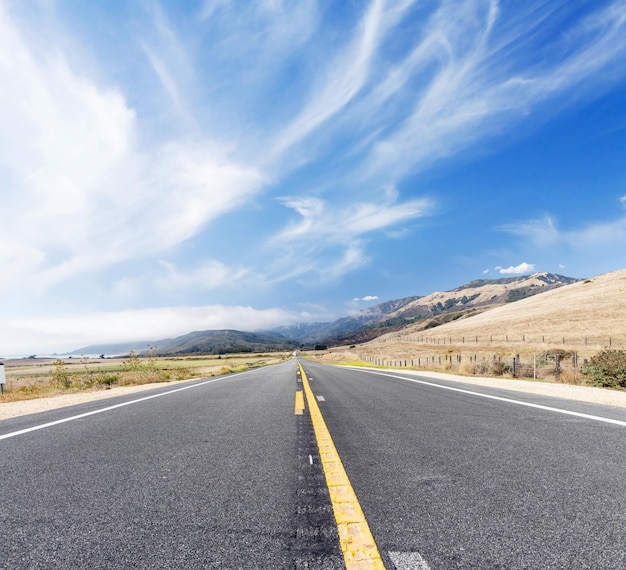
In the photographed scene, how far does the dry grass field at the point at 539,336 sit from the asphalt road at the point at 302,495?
72.1ft

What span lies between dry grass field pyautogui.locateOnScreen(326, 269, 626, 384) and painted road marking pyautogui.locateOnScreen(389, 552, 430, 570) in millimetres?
24321

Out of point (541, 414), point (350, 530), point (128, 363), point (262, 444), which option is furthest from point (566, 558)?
point (128, 363)

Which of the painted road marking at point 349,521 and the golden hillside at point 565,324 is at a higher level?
the golden hillside at point 565,324

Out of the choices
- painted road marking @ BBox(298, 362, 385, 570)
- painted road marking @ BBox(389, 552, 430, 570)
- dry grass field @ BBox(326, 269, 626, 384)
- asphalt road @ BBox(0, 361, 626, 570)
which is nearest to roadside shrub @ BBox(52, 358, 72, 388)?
asphalt road @ BBox(0, 361, 626, 570)

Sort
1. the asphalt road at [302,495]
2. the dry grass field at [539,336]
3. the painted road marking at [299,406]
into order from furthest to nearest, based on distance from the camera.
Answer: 1. the dry grass field at [539,336]
2. the painted road marking at [299,406]
3. the asphalt road at [302,495]

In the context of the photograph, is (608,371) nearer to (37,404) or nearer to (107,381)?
(37,404)

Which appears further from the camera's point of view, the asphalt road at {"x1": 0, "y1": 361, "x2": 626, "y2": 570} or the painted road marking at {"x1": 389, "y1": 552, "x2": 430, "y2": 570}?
the asphalt road at {"x1": 0, "y1": 361, "x2": 626, "y2": 570}

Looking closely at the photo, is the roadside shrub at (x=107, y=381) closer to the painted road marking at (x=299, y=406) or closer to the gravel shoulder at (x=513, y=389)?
the gravel shoulder at (x=513, y=389)

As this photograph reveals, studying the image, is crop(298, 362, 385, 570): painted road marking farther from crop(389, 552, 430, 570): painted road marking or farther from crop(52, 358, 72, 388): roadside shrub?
crop(52, 358, 72, 388): roadside shrub

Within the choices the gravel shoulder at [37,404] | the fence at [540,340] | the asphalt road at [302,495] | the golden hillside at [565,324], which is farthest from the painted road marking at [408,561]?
the fence at [540,340]

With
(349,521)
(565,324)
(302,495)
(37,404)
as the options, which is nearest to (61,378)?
(37,404)

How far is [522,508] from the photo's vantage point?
2.44 metres

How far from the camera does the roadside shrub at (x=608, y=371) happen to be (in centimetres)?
1452

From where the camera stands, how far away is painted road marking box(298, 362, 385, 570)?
1811 mm
